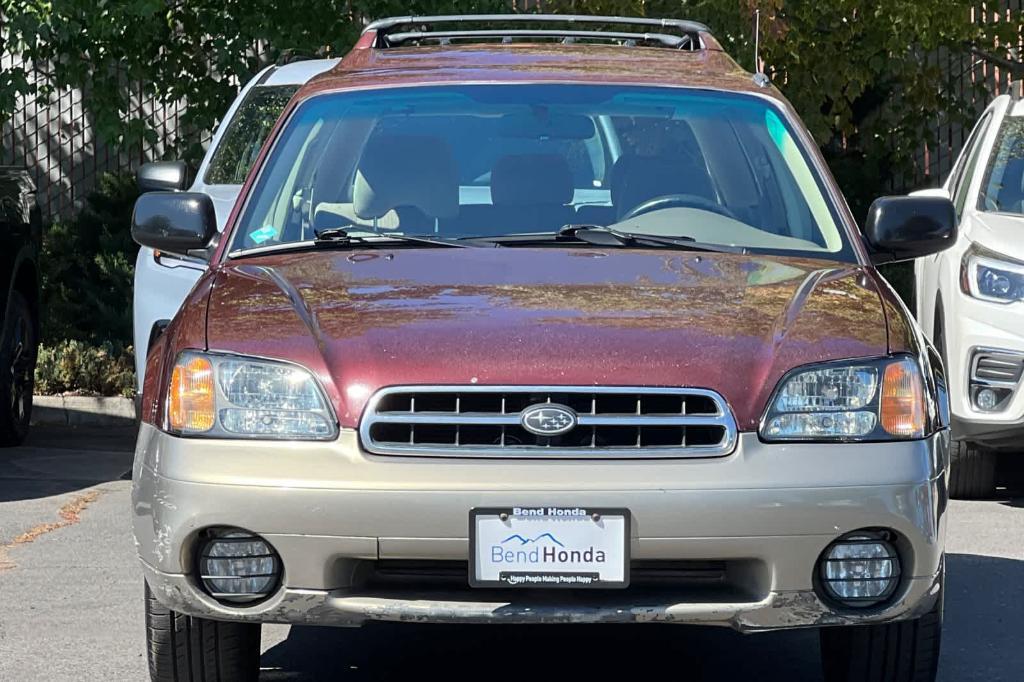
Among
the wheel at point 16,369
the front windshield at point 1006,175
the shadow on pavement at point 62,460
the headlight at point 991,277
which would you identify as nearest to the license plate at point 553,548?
the headlight at point 991,277

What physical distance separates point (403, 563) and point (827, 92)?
914 centimetres

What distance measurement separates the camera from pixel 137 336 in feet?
26.3

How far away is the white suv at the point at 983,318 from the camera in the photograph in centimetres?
795

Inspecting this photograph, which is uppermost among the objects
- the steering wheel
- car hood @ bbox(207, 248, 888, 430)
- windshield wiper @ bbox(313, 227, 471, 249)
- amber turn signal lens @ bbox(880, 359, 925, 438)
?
the steering wheel

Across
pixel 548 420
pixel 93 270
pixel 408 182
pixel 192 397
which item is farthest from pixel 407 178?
pixel 93 270

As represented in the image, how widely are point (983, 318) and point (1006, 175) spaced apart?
1.11m

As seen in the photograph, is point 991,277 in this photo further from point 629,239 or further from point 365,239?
point 365,239

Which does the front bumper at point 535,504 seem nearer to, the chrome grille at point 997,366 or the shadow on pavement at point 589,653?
the shadow on pavement at point 589,653

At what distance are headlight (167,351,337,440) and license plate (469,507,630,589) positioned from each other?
1.43 ft

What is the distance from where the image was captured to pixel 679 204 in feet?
18.0

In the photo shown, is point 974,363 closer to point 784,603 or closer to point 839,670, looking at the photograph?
point 839,670

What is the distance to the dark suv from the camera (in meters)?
9.47

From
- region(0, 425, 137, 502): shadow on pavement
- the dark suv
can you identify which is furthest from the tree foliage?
region(0, 425, 137, 502): shadow on pavement

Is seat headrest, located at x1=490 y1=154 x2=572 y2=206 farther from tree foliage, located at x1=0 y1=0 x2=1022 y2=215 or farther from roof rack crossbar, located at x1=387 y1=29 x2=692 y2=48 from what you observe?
tree foliage, located at x1=0 y1=0 x2=1022 y2=215
